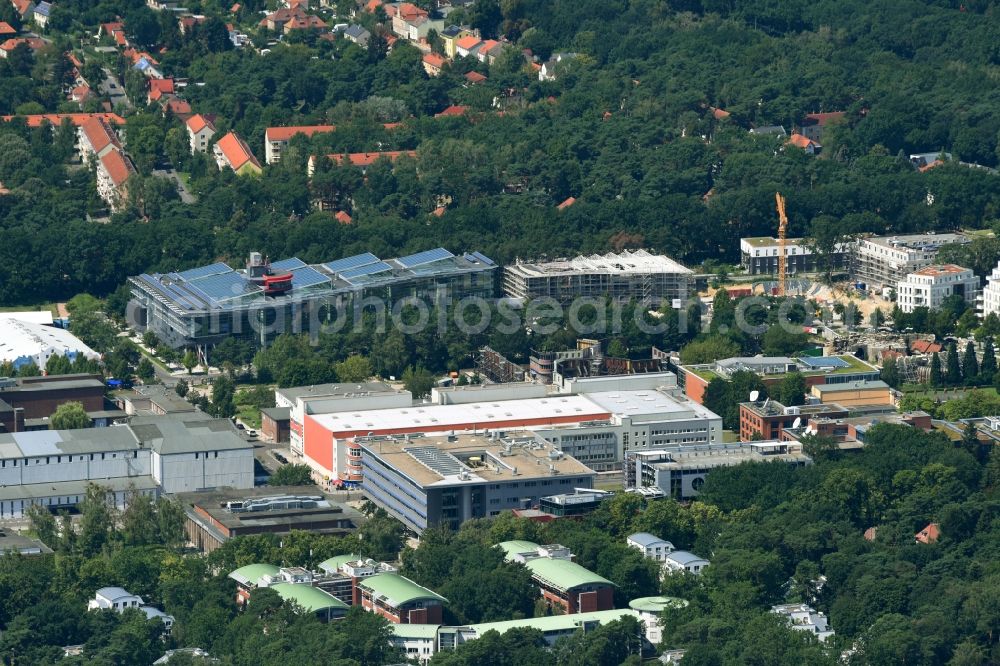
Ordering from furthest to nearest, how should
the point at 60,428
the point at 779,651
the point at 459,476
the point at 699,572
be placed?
1. the point at 60,428
2. the point at 459,476
3. the point at 699,572
4. the point at 779,651

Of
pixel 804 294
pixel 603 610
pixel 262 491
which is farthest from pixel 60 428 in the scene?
pixel 804 294

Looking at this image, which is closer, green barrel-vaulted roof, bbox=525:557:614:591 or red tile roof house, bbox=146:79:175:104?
green barrel-vaulted roof, bbox=525:557:614:591

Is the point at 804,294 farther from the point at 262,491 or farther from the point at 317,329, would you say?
the point at 262,491

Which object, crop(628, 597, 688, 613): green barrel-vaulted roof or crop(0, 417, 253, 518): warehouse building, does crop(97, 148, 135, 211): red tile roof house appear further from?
crop(628, 597, 688, 613): green barrel-vaulted roof

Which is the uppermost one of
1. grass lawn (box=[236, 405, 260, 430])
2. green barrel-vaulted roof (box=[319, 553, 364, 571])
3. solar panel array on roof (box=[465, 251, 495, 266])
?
solar panel array on roof (box=[465, 251, 495, 266])

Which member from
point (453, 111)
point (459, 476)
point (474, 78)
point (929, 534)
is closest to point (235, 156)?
point (453, 111)

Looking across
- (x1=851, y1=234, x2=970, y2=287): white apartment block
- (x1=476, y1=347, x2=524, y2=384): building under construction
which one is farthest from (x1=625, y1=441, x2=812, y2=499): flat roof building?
(x1=851, y1=234, x2=970, y2=287): white apartment block

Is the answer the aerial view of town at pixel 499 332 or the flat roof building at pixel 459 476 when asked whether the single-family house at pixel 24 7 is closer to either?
the aerial view of town at pixel 499 332
